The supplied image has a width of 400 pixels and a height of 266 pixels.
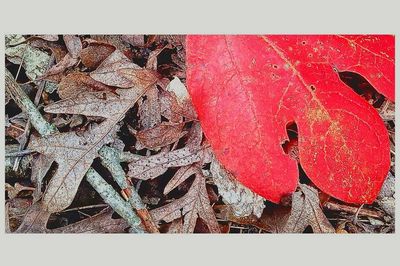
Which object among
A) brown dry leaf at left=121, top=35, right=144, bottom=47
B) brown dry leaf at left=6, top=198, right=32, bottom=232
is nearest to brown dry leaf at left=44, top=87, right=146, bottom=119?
brown dry leaf at left=121, top=35, right=144, bottom=47

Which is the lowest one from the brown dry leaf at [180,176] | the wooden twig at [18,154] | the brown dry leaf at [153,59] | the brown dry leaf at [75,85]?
the brown dry leaf at [180,176]

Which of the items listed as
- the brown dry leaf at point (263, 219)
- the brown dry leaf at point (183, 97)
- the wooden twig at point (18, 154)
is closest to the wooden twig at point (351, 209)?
the brown dry leaf at point (263, 219)

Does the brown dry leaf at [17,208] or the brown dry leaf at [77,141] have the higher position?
the brown dry leaf at [77,141]

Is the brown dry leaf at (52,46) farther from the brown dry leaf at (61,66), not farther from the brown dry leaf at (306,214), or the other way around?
the brown dry leaf at (306,214)

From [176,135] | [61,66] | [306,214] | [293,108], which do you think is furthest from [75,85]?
[306,214]

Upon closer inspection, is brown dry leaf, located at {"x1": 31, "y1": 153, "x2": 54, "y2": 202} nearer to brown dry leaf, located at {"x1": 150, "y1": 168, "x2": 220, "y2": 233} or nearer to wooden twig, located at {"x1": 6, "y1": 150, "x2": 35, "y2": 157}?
wooden twig, located at {"x1": 6, "y1": 150, "x2": 35, "y2": 157}
